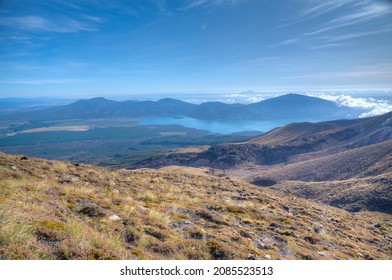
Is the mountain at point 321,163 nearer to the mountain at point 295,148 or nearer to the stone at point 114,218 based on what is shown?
the mountain at point 295,148

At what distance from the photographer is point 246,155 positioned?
117188 millimetres

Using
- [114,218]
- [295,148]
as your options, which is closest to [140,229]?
[114,218]

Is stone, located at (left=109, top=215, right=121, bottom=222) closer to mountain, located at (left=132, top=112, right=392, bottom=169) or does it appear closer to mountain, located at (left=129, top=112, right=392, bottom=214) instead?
mountain, located at (left=129, top=112, right=392, bottom=214)

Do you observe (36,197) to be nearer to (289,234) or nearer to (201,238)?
(201,238)

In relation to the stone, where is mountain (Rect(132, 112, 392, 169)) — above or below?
below

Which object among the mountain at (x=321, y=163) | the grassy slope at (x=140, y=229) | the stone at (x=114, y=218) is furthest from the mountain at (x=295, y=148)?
the stone at (x=114, y=218)

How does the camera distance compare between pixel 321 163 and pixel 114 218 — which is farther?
pixel 321 163

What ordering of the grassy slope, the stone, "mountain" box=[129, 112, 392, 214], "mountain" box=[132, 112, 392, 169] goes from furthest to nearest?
"mountain" box=[132, 112, 392, 169] < "mountain" box=[129, 112, 392, 214] < the stone < the grassy slope

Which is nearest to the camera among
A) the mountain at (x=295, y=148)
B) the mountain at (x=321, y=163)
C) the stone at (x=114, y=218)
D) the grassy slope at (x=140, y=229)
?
the grassy slope at (x=140, y=229)

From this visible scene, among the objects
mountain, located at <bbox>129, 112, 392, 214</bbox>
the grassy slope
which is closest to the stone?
the grassy slope

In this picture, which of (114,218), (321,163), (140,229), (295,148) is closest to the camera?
(140,229)

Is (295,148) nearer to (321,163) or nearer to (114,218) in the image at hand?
(321,163)
